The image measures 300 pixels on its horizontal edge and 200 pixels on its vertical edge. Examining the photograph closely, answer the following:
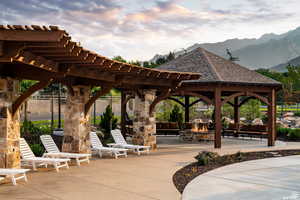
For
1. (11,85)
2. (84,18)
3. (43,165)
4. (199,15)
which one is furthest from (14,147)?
(199,15)

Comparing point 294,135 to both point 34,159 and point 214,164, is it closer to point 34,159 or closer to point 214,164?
point 214,164

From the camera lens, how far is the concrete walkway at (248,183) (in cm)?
738

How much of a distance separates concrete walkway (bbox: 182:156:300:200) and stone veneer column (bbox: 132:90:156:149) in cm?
463

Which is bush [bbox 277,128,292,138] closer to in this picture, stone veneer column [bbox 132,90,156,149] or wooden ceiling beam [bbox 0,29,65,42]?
stone veneer column [bbox 132,90,156,149]

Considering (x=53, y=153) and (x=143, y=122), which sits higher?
(x=143, y=122)

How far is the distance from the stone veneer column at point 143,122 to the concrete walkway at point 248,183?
4633 mm

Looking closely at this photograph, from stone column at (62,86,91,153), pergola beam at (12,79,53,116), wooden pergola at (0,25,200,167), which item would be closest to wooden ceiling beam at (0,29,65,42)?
wooden pergola at (0,25,200,167)

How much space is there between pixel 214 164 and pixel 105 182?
423 centimetres

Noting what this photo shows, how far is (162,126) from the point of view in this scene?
69.8 feet

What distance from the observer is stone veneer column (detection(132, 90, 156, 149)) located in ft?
49.7

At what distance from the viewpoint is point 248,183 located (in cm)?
861

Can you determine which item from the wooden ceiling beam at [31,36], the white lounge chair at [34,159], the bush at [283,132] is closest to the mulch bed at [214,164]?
the white lounge chair at [34,159]

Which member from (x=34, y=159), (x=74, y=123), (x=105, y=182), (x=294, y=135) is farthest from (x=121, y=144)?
(x=294, y=135)

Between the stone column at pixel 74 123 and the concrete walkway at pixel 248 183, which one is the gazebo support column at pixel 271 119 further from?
the stone column at pixel 74 123
